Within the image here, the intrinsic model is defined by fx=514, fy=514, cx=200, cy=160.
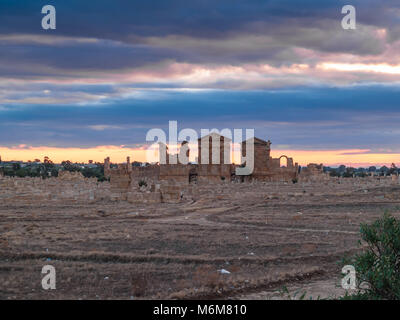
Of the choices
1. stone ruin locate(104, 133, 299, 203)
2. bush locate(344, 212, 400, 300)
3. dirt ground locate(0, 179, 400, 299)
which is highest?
stone ruin locate(104, 133, 299, 203)

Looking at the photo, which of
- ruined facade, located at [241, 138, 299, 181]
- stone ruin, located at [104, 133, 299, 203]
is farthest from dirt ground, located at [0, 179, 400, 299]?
ruined facade, located at [241, 138, 299, 181]

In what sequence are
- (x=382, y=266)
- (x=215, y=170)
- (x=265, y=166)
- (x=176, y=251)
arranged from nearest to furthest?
(x=382, y=266) → (x=176, y=251) → (x=215, y=170) → (x=265, y=166)

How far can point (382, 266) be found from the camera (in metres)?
9.52

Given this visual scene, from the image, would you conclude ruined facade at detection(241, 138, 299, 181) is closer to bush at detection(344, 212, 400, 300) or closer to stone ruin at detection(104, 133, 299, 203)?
stone ruin at detection(104, 133, 299, 203)

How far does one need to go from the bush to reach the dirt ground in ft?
2.03

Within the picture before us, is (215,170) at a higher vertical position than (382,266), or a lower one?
higher

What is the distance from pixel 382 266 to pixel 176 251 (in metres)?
6.79

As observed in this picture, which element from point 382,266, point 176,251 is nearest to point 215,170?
point 176,251

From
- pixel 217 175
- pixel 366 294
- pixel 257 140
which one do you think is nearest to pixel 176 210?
pixel 366 294

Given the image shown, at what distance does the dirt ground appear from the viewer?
35.2 ft

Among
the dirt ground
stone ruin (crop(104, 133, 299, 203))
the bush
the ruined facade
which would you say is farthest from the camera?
the ruined facade

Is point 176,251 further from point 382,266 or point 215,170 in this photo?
point 215,170

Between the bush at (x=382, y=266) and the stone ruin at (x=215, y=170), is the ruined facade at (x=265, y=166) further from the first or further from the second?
the bush at (x=382, y=266)
